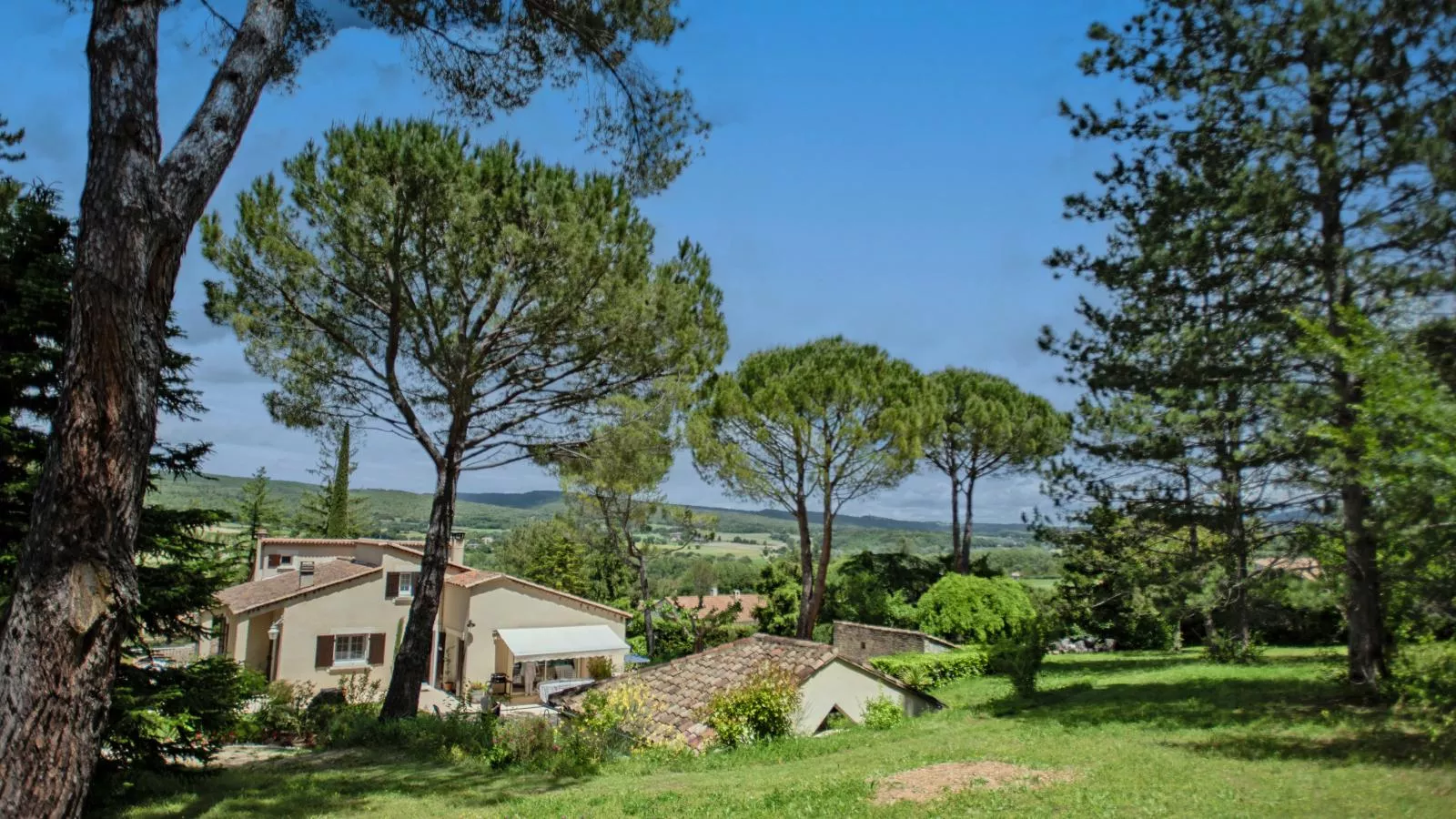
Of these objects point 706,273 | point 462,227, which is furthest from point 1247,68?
point 462,227

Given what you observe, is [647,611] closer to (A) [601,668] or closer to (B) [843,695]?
(A) [601,668]

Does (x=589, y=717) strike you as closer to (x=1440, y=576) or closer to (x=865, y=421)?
(x=1440, y=576)

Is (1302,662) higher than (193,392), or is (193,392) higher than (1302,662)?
(193,392)

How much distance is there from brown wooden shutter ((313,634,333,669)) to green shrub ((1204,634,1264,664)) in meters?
23.4

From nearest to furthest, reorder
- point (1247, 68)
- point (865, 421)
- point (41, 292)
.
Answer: point (41, 292) → point (1247, 68) → point (865, 421)

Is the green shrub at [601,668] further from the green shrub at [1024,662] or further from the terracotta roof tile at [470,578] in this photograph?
the green shrub at [1024,662]

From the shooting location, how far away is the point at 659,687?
1431cm

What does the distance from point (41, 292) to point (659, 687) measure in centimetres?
1072

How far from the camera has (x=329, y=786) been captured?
827 centimetres

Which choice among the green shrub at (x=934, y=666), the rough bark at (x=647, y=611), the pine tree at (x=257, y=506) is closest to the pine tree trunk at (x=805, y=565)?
the green shrub at (x=934, y=666)

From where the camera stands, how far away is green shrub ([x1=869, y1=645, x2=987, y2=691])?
18141 millimetres

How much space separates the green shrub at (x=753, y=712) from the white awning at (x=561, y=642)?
12643 millimetres

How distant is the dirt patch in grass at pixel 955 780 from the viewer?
22.4ft

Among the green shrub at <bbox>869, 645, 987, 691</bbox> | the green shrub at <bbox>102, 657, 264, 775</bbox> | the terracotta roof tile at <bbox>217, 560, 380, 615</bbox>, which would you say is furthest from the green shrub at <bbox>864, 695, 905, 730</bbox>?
the terracotta roof tile at <bbox>217, 560, 380, 615</bbox>
